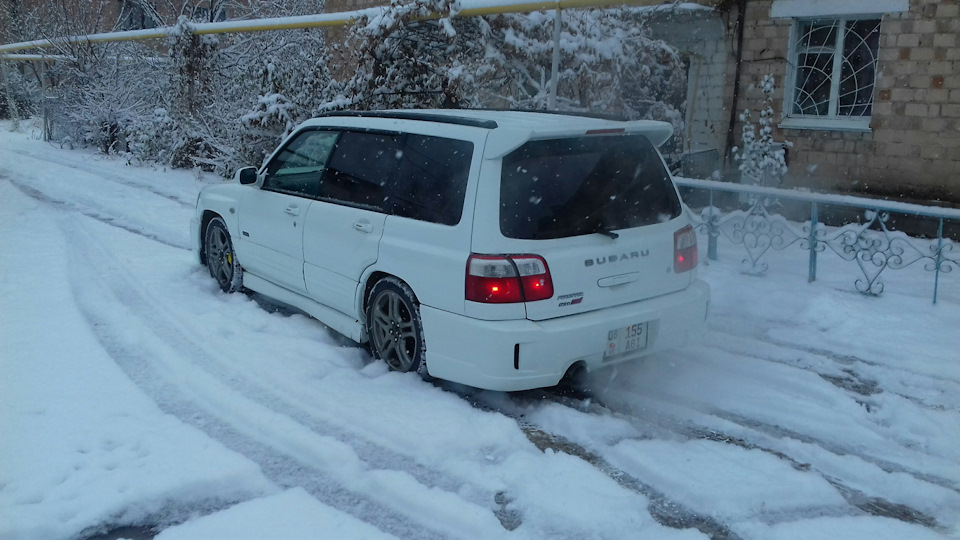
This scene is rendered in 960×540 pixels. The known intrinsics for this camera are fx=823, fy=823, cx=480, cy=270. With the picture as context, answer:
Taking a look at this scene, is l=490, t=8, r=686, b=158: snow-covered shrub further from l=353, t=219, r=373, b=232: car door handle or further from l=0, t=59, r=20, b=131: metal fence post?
l=0, t=59, r=20, b=131: metal fence post

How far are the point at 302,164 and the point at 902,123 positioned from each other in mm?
8057

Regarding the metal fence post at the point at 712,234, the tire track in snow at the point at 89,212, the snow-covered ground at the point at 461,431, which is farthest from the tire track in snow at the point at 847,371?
the tire track in snow at the point at 89,212

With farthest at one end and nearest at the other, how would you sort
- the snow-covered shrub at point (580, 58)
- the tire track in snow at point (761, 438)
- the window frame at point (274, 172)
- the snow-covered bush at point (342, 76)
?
the snow-covered bush at point (342, 76) < the snow-covered shrub at point (580, 58) < the window frame at point (274, 172) < the tire track in snow at point (761, 438)

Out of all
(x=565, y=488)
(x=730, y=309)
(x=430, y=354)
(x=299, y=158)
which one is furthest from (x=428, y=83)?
(x=565, y=488)

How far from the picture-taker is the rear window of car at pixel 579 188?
4500 millimetres

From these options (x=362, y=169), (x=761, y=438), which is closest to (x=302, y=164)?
(x=362, y=169)

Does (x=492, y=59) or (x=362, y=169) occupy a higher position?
(x=492, y=59)

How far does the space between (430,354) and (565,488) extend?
4.22ft

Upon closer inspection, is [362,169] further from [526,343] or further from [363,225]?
[526,343]

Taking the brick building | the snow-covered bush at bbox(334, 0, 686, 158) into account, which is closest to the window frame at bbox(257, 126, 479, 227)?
the snow-covered bush at bbox(334, 0, 686, 158)

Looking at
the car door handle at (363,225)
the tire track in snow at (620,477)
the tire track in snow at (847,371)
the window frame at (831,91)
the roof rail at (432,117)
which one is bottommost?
the tire track in snow at (620,477)

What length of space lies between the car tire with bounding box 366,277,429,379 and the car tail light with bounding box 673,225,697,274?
5.28ft

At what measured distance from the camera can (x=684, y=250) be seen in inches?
202

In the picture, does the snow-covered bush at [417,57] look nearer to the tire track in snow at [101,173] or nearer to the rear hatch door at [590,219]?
→ the tire track in snow at [101,173]
